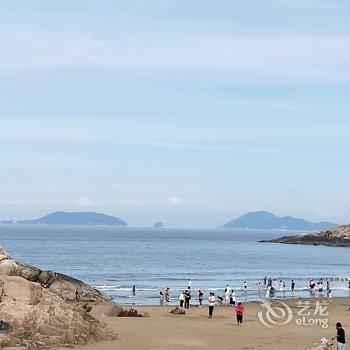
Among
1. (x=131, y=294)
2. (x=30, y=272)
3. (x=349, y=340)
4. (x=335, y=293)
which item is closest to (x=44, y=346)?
(x=349, y=340)

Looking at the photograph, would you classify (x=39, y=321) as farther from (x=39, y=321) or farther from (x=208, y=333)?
(x=208, y=333)

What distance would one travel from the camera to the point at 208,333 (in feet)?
114

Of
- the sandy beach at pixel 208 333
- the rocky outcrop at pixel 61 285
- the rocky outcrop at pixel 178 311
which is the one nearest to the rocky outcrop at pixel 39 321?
the sandy beach at pixel 208 333

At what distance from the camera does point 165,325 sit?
3678 centimetres

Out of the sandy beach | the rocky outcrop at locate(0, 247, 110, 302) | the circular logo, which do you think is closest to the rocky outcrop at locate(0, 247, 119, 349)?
the sandy beach

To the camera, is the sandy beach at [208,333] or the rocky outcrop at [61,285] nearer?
the sandy beach at [208,333]

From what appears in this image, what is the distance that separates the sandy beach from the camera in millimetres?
30812

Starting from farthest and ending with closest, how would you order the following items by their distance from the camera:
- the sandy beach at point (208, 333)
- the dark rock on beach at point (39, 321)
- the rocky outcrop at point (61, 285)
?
the rocky outcrop at point (61, 285)
the sandy beach at point (208, 333)
the dark rock on beach at point (39, 321)

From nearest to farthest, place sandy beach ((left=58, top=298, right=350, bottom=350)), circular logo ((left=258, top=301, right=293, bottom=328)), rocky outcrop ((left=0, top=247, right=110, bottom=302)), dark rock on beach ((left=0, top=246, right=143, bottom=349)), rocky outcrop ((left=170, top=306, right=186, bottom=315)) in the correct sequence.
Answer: dark rock on beach ((left=0, top=246, right=143, bottom=349)) < sandy beach ((left=58, top=298, right=350, bottom=350)) < circular logo ((left=258, top=301, right=293, bottom=328)) < rocky outcrop ((left=170, top=306, right=186, bottom=315)) < rocky outcrop ((left=0, top=247, right=110, bottom=302))

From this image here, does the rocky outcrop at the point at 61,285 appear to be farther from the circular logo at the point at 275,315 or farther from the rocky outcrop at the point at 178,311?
the circular logo at the point at 275,315

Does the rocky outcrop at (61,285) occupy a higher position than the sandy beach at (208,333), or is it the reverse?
the rocky outcrop at (61,285)

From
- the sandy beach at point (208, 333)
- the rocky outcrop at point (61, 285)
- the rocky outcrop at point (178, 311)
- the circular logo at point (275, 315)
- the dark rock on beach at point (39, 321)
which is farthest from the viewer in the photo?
the rocky outcrop at point (61, 285)

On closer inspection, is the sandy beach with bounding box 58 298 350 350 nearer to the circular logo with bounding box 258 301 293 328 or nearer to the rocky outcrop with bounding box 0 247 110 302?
the circular logo with bounding box 258 301 293 328

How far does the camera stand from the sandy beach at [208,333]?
3081 centimetres
